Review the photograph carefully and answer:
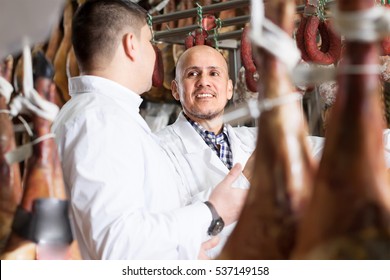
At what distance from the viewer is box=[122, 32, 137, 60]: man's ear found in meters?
1.54

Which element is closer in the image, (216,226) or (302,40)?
(216,226)

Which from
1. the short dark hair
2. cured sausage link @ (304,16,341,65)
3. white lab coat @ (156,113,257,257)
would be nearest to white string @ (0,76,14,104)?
the short dark hair

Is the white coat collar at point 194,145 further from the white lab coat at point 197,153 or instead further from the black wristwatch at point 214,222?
the black wristwatch at point 214,222

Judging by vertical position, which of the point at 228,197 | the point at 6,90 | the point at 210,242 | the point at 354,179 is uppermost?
the point at 6,90

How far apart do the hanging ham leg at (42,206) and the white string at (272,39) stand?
45cm

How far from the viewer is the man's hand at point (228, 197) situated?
1.29m

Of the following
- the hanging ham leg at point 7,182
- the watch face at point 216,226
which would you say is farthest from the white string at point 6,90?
the watch face at point 216,226

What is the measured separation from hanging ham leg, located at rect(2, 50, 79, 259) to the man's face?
142cm

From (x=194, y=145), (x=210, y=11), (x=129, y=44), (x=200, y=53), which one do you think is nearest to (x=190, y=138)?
(x=194, y=145)

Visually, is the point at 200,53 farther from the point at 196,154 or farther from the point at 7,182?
the point at 7,182

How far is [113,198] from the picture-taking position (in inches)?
51.5

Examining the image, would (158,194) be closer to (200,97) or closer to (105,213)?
(105,213)

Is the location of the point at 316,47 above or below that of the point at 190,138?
above

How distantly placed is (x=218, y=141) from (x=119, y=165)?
1.16 metres
